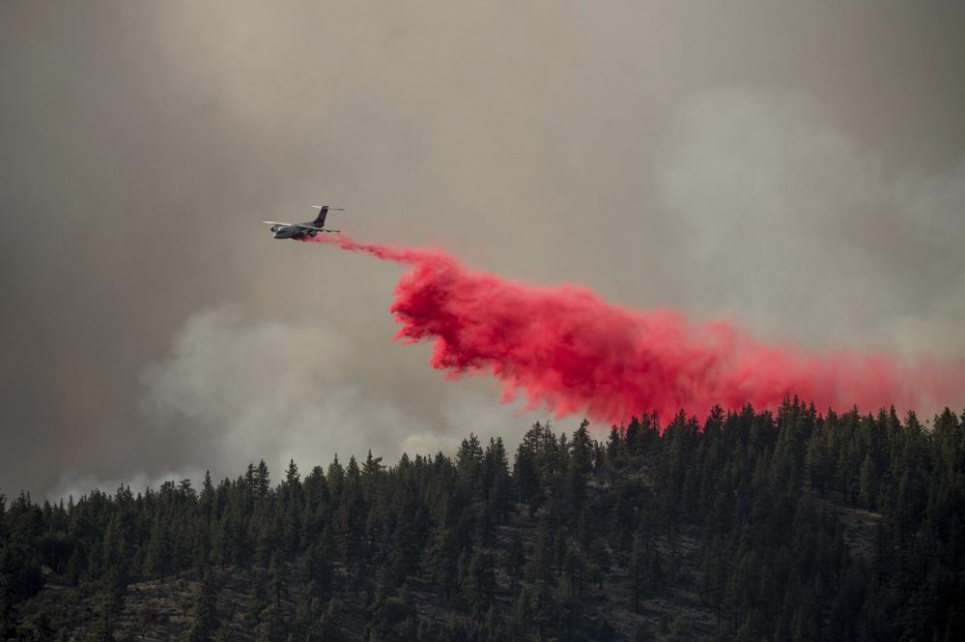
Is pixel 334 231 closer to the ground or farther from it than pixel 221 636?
farther from it

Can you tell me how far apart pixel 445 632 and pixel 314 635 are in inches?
580

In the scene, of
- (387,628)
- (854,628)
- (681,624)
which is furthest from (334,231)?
(854,628)

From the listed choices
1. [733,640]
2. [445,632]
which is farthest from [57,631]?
[733,640]

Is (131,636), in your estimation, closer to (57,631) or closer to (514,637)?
(57,631)

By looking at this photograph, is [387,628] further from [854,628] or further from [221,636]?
[854,628]

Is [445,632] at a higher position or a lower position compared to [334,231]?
lower

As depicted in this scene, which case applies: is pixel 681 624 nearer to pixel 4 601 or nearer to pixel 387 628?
pixel 387 628

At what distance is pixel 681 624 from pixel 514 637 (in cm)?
1847

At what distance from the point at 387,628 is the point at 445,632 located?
6283 millimetres

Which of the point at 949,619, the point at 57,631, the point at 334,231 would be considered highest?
the point at 334,231

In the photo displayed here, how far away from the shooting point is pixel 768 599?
198 meters

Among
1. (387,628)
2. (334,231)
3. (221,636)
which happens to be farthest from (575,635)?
(334,231)

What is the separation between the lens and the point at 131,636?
633 feet

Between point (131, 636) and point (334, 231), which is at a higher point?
point (334, 231)
